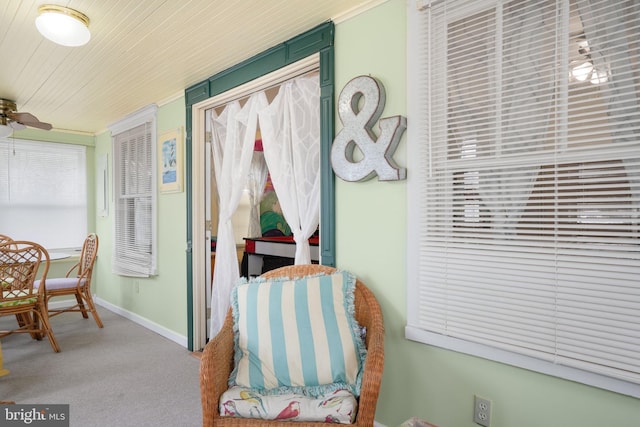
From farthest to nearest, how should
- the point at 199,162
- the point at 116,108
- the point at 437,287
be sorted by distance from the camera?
the point at 116,108, the point at 199,162, the point at 437,287

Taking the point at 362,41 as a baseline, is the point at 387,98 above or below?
below

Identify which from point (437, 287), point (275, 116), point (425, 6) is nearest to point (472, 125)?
point (425, 6)

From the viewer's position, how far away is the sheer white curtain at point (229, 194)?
3.00 metres

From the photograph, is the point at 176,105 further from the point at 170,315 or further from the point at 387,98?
the point at 387,98

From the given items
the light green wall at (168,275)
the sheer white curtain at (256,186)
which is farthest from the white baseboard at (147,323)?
the sheer white curtain at (256,186)

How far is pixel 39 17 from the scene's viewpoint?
80.5 inches

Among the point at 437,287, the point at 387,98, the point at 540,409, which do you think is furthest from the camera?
the point at 387,98

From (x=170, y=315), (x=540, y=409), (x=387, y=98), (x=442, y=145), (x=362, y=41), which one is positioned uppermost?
(x=362, y=41)

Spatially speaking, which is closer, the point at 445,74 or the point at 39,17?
the point at 445,74

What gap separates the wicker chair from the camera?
1479 mm

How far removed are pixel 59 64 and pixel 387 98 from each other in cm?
254

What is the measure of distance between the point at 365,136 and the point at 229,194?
4.96 feet

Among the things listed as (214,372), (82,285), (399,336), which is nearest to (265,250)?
(82,285)

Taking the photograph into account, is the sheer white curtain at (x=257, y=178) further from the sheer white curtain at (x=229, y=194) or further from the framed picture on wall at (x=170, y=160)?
the sheer white curtain at (x=229, y=194)
